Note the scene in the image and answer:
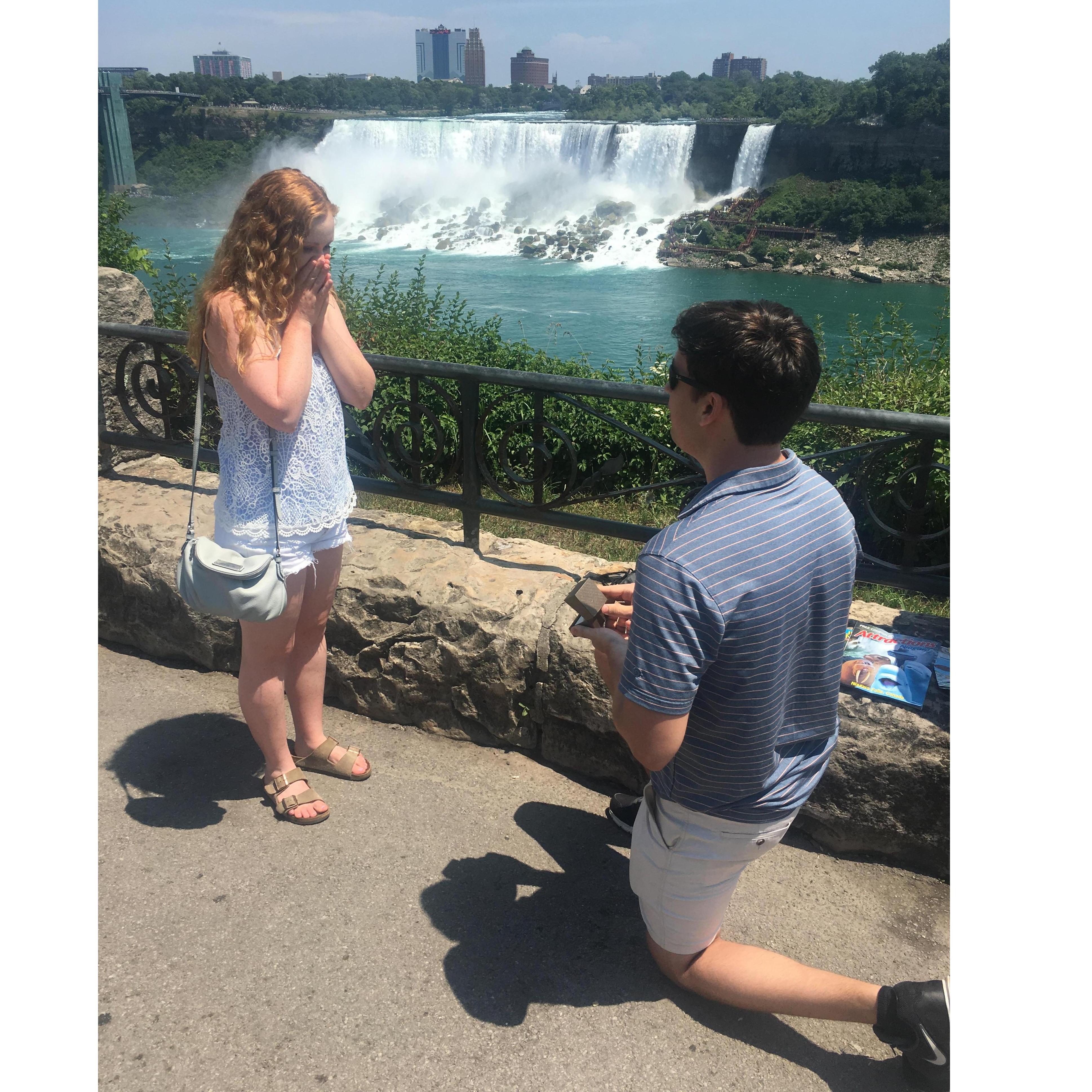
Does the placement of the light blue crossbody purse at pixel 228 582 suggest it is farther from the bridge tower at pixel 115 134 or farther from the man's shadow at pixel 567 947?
the bridge tower at pixel 115 134

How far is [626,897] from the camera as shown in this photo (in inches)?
92.7

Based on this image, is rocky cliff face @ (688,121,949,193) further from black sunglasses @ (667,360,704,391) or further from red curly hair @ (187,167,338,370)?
black sunglasses @ (667,360,704,391)

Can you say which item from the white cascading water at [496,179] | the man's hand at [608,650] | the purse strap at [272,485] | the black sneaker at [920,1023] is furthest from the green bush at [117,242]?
the white cascading water at [496,179]

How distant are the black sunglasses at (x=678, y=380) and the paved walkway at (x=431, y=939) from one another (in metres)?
1.39

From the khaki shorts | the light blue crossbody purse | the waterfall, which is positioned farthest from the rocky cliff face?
the khaki shorts

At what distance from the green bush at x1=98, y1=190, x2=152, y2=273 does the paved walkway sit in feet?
20.3

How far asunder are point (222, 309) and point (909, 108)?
3905 centimetres

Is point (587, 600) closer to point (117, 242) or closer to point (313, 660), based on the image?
point (313, 660)

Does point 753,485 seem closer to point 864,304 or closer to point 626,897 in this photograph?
point 626,897

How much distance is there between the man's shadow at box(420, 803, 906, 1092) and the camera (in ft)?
6.32

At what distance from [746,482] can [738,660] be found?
0.30m

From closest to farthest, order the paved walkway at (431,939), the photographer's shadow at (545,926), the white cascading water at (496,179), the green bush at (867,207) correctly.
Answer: the paved walkway at (431,939) < the photographer's shadow at (545,926) < the green bush at (867,207) < the white cascading water at (496,179)

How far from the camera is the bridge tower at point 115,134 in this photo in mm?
32625

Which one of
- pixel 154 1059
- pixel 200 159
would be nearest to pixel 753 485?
pixel 154 1059
